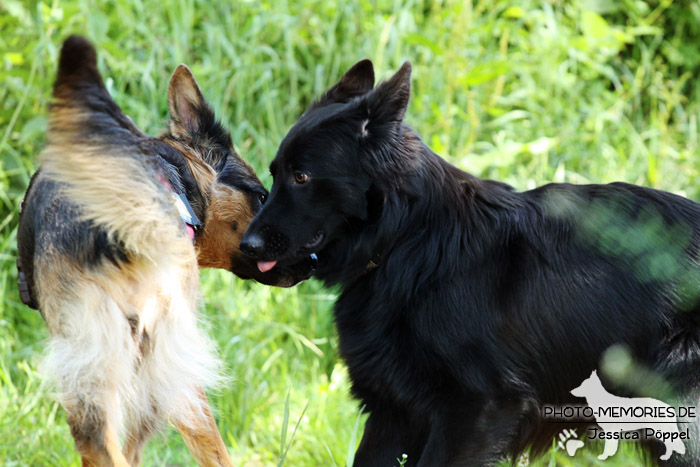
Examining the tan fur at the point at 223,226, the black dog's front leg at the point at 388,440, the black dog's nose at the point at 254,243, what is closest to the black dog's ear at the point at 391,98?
the black dog's nose at the point at 254,243

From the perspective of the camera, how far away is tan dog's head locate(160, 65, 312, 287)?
3398mm

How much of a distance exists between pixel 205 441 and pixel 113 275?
94cm

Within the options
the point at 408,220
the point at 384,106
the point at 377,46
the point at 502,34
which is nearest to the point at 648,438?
the point at 408,220

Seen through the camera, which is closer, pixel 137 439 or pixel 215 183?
pixel 137 439

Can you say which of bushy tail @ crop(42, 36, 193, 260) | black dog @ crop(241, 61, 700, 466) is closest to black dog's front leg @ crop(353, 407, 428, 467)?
black dog @ crop(241, 61, 700, 466)

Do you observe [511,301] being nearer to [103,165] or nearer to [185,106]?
[103,165]

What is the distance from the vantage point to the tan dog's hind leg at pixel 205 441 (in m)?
3.20

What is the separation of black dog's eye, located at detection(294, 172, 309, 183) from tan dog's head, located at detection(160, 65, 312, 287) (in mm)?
446

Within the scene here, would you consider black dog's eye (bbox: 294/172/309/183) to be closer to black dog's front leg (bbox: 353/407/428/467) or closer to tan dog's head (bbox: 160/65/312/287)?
tan dog's head (bbox: 160/65/312/287)

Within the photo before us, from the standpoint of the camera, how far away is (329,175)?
2.98 metres

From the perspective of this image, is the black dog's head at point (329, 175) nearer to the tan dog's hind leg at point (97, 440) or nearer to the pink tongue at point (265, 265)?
the pink tongue at point (265, 265)

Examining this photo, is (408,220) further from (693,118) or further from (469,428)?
(693,118)

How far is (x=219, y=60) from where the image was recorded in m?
5.79

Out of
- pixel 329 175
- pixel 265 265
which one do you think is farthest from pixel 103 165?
pixel 265 265
